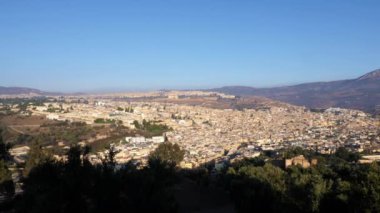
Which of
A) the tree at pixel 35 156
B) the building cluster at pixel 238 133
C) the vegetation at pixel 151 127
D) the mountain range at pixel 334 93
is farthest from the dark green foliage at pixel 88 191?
the mountain range at pixel 334 93

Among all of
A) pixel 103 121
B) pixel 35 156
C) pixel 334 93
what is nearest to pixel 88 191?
pixel 35 156

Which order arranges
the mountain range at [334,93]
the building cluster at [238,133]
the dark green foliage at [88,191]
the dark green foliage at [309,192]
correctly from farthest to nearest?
→ the mountain range at [334,93], the building cluster at [238,133], the dark green foliage at [88,191], the dark green foliage at [309,192]

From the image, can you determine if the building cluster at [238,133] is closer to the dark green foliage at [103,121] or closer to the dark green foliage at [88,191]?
the dark green foliage at [103,121]

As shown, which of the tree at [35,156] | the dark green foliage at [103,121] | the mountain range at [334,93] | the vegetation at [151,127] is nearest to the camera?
the tree at [35,156]

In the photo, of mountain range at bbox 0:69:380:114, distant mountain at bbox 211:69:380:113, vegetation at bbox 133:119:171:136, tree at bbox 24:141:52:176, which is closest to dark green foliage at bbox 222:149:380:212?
tree at bbox 24:141:52:176

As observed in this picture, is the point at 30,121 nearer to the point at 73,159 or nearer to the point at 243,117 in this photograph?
the point at 243,117

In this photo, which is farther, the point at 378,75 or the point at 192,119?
the point at 378,75

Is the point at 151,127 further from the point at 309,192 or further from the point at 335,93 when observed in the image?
the point at 335,93

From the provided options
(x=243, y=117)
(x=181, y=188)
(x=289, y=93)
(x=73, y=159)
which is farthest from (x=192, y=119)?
(x=289, y=93)
